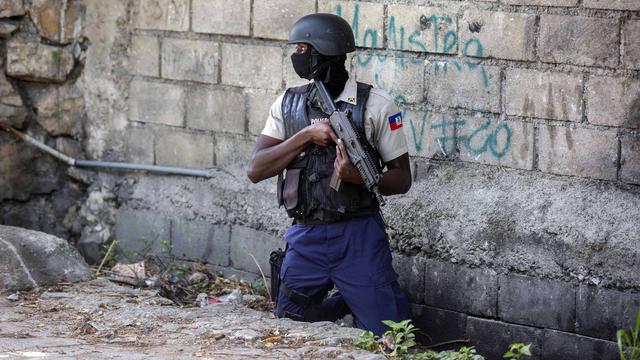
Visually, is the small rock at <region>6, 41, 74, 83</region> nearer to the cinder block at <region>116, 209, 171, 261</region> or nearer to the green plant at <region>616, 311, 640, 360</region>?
the cinder block at <region>116, 209, 171, 261</region>

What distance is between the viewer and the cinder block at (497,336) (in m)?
5.76

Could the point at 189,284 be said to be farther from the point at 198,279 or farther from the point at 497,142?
the point at 497,142

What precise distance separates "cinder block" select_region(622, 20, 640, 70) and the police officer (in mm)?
1173

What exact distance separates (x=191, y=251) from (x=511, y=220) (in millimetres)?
2389

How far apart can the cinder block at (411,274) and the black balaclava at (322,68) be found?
130cm

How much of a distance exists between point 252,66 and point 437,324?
2.02 metres

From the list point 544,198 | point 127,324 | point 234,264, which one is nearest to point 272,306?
point 234,264

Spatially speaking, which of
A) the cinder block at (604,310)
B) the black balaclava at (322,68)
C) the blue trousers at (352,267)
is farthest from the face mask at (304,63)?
the cinder block at (604,310)

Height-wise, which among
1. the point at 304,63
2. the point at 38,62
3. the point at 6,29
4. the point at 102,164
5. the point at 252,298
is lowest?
the point at 252,298

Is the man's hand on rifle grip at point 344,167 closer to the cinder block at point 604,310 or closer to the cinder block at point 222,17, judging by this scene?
the cinder block at point 604,310

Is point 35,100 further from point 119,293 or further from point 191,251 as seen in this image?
A: point 119,293

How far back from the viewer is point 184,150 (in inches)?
286

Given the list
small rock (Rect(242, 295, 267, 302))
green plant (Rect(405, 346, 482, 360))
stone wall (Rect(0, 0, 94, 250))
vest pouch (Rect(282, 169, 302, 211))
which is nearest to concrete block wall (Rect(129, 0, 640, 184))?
stone wall (Rect(0, 0, 94, 250))

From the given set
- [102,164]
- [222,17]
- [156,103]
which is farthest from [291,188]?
[102,164]
